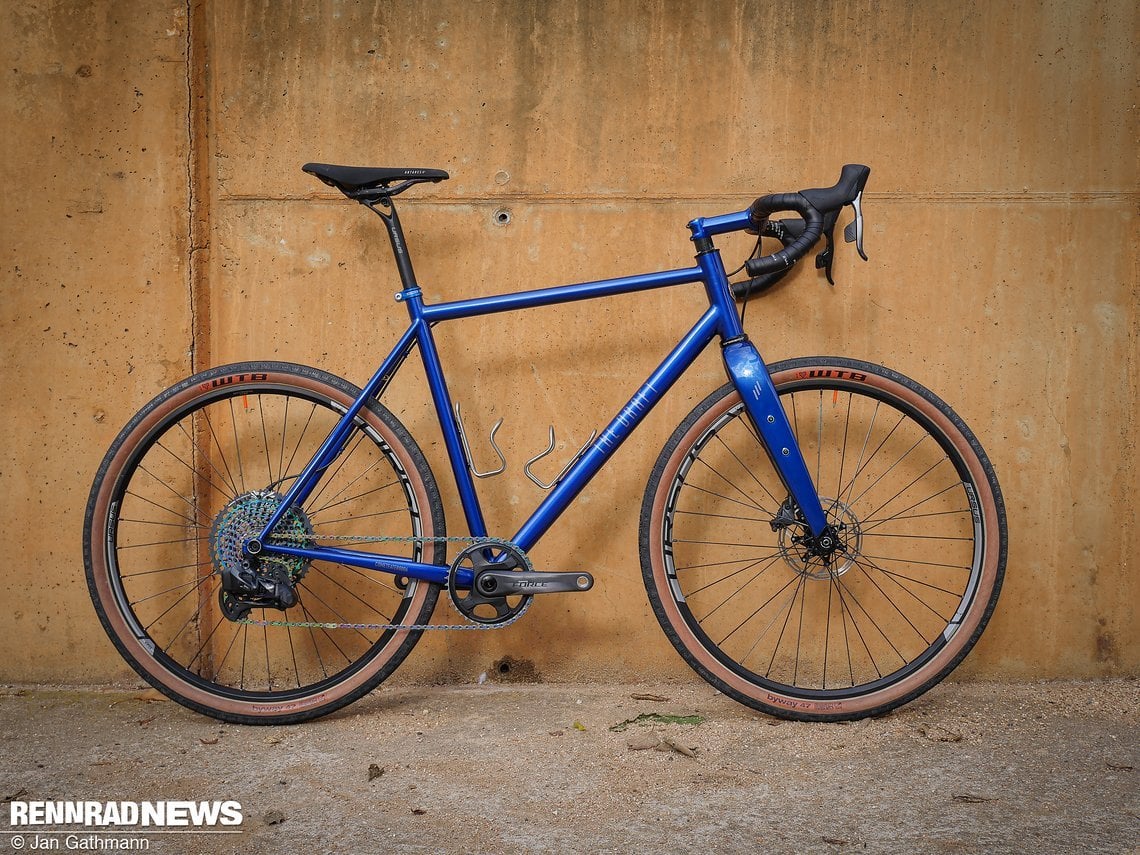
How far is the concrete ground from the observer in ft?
6.51

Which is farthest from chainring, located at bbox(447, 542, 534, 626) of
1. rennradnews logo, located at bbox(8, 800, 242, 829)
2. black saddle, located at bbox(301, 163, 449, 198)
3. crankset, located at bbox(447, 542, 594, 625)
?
black saddle, located at bbox(301, 163, 449, 198)

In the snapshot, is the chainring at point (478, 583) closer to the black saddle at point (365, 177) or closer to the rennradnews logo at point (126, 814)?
the rennradnews logo at point (126, 814)

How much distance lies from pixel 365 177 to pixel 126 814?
173cm

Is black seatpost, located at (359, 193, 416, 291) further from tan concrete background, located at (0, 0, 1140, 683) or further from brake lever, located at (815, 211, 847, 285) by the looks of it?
brake lever, located at (815, 211, 847, 285)

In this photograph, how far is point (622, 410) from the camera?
254 centimetres

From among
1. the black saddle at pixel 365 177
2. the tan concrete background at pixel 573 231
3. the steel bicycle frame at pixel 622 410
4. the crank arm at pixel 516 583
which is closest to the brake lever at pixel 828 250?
the tan concrete background at pixel 573 231

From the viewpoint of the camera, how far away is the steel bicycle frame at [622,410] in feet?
8.16

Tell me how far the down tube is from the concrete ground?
1.98ft

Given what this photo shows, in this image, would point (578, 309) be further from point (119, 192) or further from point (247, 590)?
point (119, 192)

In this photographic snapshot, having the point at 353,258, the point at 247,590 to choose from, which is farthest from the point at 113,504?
the point at 353,258

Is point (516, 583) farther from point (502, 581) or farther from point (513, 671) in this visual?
point (513, 671)

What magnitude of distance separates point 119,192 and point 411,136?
97 centimetres

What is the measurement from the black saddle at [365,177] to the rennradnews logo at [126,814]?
1645mm

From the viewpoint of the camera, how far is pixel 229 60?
9.35 feet
